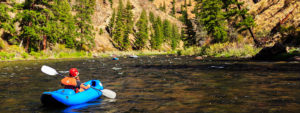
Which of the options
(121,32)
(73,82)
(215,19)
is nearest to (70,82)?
(73,82)

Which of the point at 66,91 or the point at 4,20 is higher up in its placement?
the point at 4,20

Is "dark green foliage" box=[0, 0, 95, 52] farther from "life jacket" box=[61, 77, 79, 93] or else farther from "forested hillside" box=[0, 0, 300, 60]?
"life jacket" box=[61, 77, 79, 93]

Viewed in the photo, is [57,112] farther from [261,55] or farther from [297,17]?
[297,17]

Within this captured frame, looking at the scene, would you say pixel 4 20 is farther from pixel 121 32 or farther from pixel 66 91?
pixel 121 32

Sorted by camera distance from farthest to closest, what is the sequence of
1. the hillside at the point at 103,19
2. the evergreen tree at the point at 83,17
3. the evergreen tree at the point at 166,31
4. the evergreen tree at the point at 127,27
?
the evergreen tree at the point at 166,31 < the evergreen tree at the point at 127,27 < the hillside at the point at 103,19 < the evergreen tree at the point at 83,17

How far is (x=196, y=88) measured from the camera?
9000 mm

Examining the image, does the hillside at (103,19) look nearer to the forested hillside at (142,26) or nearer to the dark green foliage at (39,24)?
the forested hillside at (142,26)

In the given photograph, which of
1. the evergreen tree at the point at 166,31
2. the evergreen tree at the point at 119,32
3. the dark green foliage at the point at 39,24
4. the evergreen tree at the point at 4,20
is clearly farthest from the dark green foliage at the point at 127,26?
the evergreen tree at the point at 4,20

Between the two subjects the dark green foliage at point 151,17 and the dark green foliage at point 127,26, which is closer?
the dark green foliage at point 127,26

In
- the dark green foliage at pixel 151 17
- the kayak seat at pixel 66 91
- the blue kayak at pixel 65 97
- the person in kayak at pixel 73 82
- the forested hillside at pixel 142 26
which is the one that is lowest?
the blue kayak at pixel 65 97

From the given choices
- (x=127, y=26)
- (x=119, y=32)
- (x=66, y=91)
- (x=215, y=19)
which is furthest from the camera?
(x=127, y=26)

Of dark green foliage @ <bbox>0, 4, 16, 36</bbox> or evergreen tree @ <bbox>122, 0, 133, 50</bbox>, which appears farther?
evergreen tree @ <bbox>122, 0, 133, 50</bbox>

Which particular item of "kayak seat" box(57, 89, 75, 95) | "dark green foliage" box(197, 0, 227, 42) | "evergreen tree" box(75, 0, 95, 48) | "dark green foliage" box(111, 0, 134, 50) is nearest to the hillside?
"dark green foliage" box(111, 0, 134, 50)

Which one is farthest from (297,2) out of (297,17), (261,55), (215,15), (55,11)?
(55,11)
